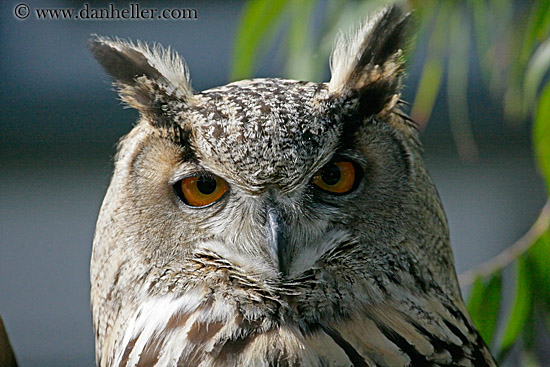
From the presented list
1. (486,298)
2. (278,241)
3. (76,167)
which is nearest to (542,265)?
(486,298)

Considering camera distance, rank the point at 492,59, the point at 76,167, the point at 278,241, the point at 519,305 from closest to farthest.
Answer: the point at 278,241 → the point at 519,305 → the point at 492,59 → the point at 76,167

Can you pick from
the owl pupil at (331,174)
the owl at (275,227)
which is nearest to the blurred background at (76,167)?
the owl at (275,227)

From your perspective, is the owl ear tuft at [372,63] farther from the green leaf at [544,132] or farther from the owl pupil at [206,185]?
the green leaf at [544,132]

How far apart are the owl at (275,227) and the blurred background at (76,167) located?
11.6ft

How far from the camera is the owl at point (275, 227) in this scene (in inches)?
53.0

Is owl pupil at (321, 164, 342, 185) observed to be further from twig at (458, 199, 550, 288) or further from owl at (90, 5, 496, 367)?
twig at (458, 199, 550, 288)

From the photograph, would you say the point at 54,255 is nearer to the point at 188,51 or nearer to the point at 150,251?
the point at 188,51

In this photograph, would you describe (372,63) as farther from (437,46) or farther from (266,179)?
(437,46)

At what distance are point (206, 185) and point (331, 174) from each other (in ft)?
0.79

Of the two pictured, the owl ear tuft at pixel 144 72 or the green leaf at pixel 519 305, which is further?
the green leaf at pixel 519 305

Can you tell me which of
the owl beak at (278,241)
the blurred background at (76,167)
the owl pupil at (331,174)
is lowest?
the blurred background at (76,167)

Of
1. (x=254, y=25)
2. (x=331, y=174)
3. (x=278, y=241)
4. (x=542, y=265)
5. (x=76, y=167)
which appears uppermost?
(x=254, y=25)

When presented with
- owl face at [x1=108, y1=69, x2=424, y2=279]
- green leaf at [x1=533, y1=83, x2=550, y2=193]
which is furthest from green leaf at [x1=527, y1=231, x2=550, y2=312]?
owl face at [x1=108, y1=69, x2=424, y2=279]

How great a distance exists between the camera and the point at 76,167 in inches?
219
